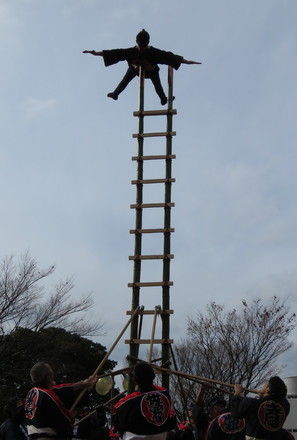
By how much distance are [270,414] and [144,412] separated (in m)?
1.25

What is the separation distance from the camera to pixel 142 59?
838 cm

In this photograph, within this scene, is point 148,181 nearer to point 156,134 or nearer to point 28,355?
point 156,134

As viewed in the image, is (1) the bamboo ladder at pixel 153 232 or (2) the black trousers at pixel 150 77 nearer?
(1) the bamboo ladder at pixel 153 232

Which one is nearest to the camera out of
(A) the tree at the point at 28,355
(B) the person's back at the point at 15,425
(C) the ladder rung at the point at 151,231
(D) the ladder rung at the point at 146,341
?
(B) the person's back at the point at 15,425

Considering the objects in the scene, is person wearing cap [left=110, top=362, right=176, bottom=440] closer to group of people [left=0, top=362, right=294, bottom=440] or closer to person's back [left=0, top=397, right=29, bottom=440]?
group of people [left=0, top=362, right=294, bottom=440]

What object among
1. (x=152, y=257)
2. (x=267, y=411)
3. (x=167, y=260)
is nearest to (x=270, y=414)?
(x=267, y=411)

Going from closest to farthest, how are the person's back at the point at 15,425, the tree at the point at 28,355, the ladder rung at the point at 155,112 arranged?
1. the person's back at the point at 15,425
2. the ladder rung at the point at 155,112
3. the tree at the point at 28,355

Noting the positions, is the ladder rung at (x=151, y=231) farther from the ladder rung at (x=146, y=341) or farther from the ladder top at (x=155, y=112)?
the ladder top at (x=155, y=112)

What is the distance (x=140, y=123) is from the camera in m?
8.34

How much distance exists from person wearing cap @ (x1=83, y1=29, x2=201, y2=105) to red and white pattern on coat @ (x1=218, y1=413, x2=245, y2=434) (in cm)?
458

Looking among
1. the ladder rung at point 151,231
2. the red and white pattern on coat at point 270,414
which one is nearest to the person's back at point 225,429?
the red and white pattern on coat at point 270,414

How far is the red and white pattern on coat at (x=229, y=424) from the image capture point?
614 cm

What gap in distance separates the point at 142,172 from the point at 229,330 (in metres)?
9.23

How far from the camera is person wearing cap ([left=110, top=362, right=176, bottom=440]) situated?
464 cm
